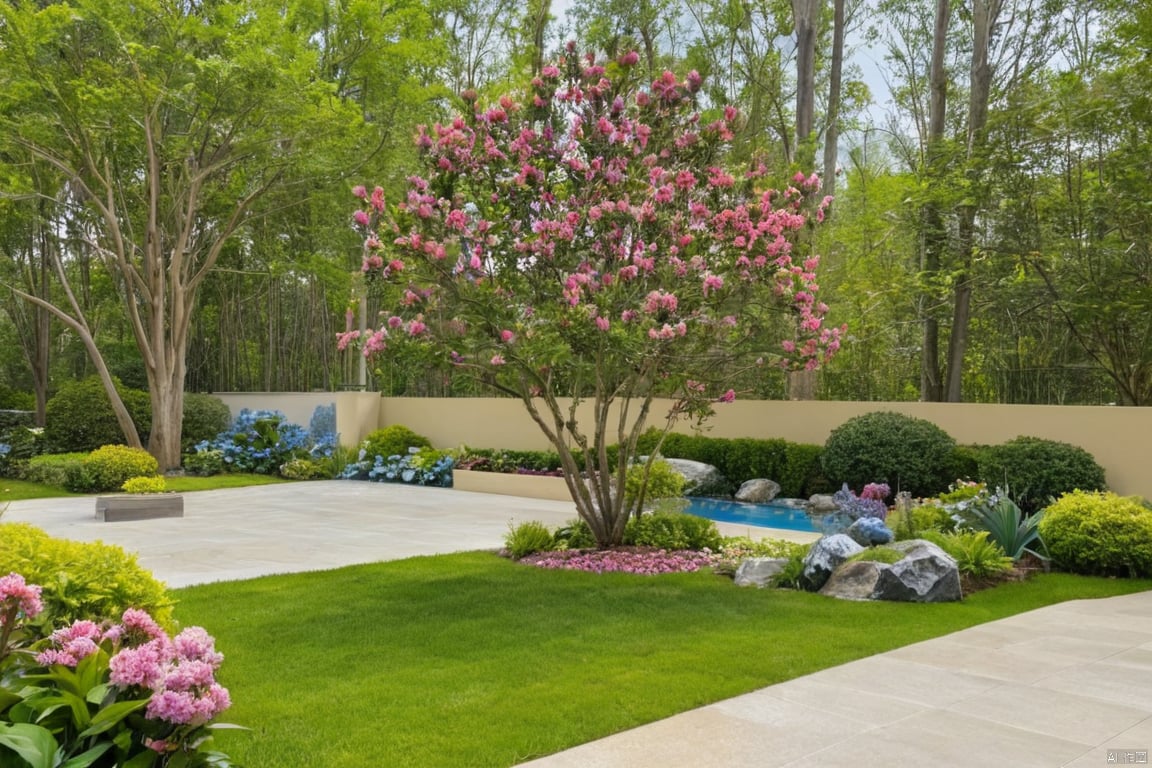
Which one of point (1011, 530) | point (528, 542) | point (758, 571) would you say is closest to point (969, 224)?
point (1011, 530)

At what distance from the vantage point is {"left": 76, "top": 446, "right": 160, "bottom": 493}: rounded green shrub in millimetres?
13297

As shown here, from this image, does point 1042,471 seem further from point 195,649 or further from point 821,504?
point 195,649

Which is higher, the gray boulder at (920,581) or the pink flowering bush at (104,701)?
the pink flowering bush at (104,701)

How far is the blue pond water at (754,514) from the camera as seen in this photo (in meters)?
10.4

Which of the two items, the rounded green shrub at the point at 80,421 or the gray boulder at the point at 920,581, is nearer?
the gray boulder at the point at 920,581

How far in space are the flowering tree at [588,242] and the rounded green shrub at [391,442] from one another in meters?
9.65

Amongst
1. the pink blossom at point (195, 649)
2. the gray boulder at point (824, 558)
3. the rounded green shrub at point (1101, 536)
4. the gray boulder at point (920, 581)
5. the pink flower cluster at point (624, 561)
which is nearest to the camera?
the pink blossom at point (195, 649)

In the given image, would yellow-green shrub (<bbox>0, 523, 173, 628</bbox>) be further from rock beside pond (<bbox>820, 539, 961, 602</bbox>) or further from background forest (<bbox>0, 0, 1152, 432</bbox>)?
background forest (<bbox>0, 0, 1152, 432</bbox>)

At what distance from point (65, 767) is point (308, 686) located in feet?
6.48

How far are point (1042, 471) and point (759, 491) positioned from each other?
4072 millimetres

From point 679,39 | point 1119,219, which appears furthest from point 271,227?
point 1119,219

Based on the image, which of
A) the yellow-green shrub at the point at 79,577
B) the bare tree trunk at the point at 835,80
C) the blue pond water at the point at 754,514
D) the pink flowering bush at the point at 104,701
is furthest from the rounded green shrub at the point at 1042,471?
the pink flowering bush at the point at 104,701

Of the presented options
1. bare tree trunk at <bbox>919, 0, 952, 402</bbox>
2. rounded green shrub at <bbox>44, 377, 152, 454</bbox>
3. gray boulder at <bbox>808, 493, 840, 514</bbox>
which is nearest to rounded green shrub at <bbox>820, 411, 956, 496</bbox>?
gray boulder at <bbox>808, 493, 840, 514</bbox>

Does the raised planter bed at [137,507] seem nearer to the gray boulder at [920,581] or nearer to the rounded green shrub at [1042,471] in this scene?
the gray boulder at [920,581]
